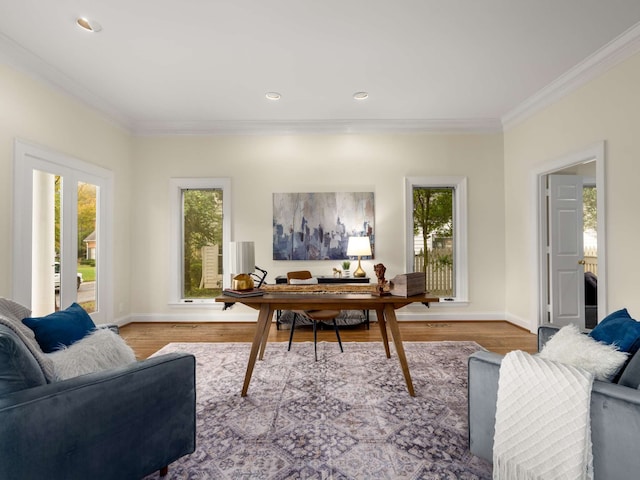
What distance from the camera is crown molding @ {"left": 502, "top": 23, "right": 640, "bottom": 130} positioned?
2895mm

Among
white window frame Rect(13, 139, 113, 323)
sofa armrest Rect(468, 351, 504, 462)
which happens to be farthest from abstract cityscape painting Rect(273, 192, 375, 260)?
sofa armrest Rect(468, 351, 504, 462)

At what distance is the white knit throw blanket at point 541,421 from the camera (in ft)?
4.08

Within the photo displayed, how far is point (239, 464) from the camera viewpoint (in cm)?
176

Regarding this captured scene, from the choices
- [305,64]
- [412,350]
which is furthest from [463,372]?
[305,64]

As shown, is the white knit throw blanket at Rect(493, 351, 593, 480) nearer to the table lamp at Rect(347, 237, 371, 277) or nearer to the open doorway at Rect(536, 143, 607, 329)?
the table lamp at Rect(347, 237, 371, 277)

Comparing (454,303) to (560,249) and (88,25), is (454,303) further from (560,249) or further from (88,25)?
(88,25)

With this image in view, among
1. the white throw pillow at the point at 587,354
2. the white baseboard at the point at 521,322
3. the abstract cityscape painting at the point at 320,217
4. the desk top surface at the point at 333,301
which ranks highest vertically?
the abstract cityscape painting at the point at 320,217

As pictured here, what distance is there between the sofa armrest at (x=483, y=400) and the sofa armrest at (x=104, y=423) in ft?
4.67

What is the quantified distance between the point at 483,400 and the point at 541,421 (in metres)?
0.28

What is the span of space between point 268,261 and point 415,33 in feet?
11.2

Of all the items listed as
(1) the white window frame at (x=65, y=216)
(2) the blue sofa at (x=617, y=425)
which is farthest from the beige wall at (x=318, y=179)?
(2) the blue sofa at (x=617, y=425)

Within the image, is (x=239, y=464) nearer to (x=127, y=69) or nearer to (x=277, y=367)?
(x=277, y=367)

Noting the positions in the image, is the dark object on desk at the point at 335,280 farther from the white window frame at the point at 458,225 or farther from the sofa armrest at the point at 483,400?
the sofa armrest at the point at 483,400

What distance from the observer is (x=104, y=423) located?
1.32 metres
